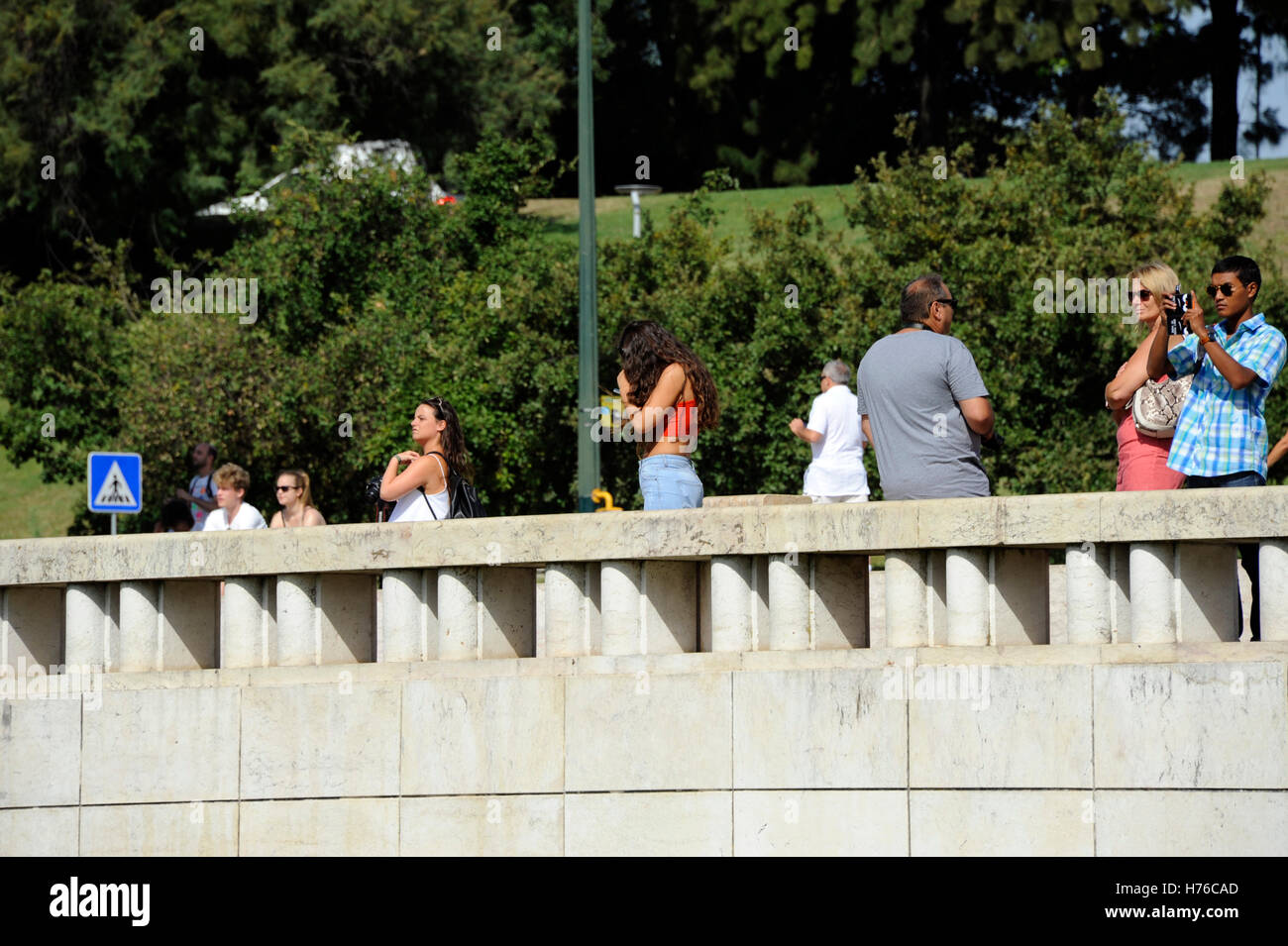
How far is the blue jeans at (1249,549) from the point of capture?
6.77 metres

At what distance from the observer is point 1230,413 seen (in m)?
7.27

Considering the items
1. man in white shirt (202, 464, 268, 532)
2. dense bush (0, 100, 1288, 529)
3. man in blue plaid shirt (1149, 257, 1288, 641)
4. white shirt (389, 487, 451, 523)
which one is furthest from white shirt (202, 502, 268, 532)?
dense bush (0, 100, 1288, 529)

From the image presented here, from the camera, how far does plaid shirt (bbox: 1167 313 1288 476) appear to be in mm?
7242

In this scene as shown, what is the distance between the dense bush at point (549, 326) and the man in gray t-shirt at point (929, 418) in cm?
1161

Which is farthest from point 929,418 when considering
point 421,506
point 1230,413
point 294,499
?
point 294,499

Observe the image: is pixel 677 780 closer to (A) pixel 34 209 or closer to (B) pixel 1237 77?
(A) pixel 34 209

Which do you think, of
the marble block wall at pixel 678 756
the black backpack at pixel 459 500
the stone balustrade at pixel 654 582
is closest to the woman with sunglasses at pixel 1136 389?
the stone balustrade at pixel 654 582

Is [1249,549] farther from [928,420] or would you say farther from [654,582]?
[654,582]

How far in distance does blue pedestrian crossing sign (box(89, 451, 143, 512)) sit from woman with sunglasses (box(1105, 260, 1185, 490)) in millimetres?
11946

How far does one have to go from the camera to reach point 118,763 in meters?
8.04

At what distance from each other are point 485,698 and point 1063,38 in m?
40.7

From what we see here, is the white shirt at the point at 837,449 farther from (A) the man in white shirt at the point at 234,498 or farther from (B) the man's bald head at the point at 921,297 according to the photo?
(B) the man's bald head at the point at 921,297

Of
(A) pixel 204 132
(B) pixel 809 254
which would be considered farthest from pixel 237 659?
(A) pixel 204 132

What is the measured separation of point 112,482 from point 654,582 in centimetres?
1173
